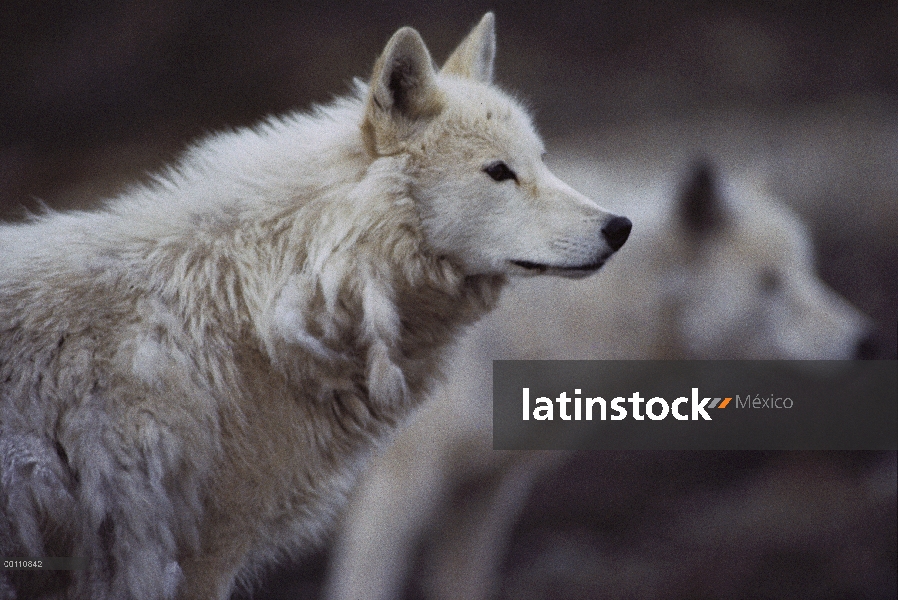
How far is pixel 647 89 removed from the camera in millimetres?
3146

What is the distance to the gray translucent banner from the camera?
9.35 feet

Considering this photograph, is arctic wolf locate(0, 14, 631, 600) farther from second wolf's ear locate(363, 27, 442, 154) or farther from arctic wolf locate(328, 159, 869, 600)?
arctic wolf locate(328, 159, 869, 600)

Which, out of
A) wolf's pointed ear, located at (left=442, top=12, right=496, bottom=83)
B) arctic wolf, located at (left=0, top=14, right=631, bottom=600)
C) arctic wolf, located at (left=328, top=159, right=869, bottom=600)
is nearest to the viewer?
arctic wolf, located at (left=0, top=14, right=631, bottom=600)

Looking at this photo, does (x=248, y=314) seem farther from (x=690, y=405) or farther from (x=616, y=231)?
(x=690, y=405)

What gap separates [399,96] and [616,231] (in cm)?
62

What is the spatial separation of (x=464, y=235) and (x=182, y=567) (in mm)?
1022

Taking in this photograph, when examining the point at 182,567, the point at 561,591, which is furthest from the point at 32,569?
the point at 561,591

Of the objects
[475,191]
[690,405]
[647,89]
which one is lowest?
[690,405]

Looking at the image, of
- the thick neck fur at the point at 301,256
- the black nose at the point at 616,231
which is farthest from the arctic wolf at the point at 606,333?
the black nose at the point at 616,231

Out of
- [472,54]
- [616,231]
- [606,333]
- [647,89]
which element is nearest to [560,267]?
[616,231]

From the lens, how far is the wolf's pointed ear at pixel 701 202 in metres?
3.00

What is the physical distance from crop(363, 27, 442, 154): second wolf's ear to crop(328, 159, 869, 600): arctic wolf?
43.1 inches

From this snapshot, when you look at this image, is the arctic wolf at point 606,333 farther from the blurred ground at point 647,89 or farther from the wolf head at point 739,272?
the blurred ground at point 647,89

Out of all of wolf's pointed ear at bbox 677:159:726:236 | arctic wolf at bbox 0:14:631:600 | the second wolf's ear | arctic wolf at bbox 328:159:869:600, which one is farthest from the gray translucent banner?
the second wolf's ear
